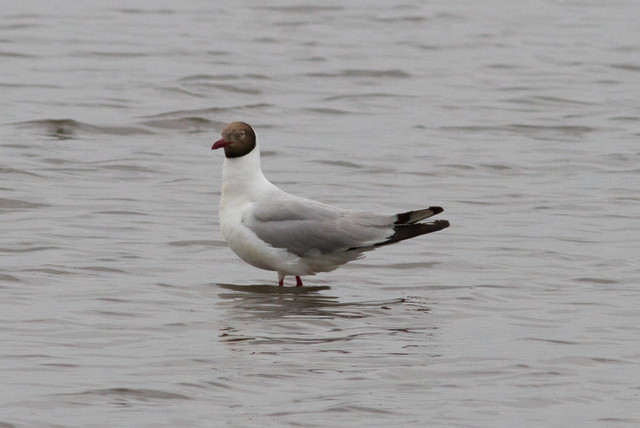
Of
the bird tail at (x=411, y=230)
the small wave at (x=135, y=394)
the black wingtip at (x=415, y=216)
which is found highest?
the black wingtip at (x=415, y=216)

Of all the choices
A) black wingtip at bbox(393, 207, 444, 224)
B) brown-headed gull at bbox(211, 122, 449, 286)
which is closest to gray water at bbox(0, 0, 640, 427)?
brown-headed gull at bbox(211, 122, 449, 286)

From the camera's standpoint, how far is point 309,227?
9.66 metres

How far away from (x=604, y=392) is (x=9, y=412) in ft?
9.99

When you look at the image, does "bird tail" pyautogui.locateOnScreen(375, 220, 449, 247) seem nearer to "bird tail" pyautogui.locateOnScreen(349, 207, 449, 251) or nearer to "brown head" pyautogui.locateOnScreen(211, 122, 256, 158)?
"bird tail" pyautogui.locateOnScreen(349, 207, 449, 251)

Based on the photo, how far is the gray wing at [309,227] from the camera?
31.4ft

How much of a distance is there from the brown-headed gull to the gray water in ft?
0.91

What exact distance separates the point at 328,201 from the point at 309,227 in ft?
11.0

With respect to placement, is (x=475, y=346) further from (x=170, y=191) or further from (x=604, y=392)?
(x=170, y=191)

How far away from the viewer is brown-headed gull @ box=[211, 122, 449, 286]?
9555mm

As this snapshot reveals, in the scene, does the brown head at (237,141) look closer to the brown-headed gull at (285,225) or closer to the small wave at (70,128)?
the brown-headed gull at (285,225)

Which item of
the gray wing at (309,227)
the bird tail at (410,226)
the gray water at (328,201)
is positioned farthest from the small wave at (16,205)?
the bird tail at (410,226)

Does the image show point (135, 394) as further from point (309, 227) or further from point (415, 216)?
point (415, 216)

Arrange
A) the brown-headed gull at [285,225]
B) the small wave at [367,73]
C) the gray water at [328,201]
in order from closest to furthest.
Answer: the gray water at [328,201] < the brown-headed gull at [285,225] < the small wave at [367,73]

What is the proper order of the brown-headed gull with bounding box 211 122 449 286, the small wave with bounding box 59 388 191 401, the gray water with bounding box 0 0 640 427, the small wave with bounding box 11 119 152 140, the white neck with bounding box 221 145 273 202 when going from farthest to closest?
the small wave with bounding box 11 119 152 140, the white neck with bounding box 221 145 273 202, the brown-headed gull with bounding box 211 122 449 286, the gray water with bounding box 0 0 640 427, the small wave with bounding box 59 388 191 401
